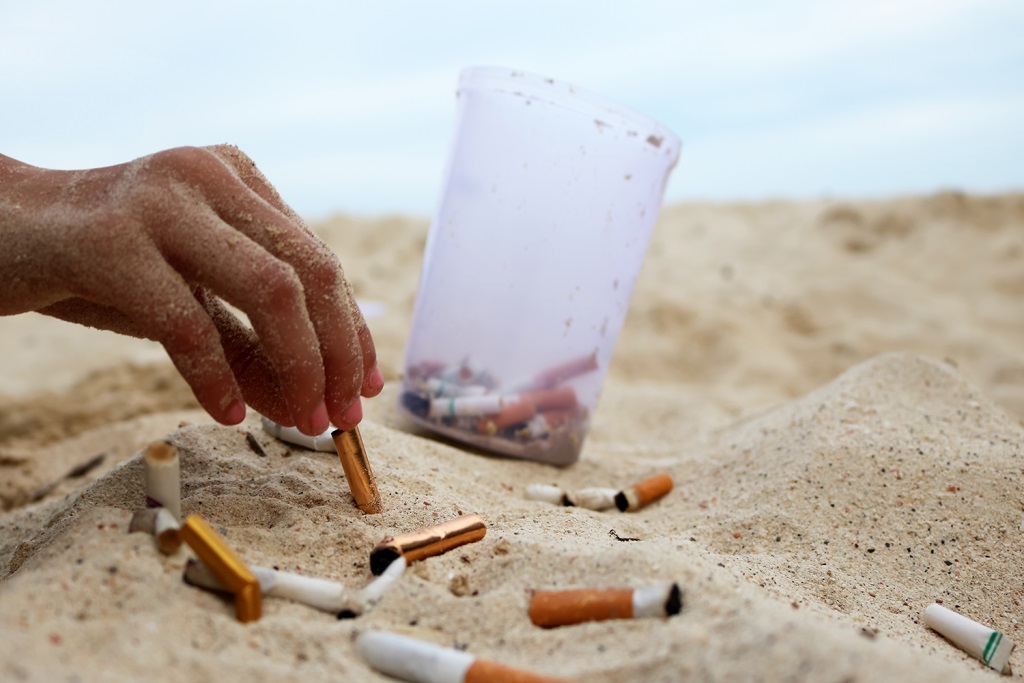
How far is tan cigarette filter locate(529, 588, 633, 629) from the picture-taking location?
1001 millimetres

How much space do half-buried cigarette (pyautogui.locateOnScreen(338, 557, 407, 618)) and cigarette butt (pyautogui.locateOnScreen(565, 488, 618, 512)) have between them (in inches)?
25.4

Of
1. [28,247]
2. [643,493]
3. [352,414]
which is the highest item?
[28,247]

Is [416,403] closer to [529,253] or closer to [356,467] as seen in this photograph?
[529,253]

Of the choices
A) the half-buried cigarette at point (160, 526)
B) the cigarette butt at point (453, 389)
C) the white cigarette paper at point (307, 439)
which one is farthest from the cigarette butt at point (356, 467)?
the cigarette butt at point (453, 389)

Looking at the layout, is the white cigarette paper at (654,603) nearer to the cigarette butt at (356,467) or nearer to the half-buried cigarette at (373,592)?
the half-buried cigarette at (373,592)

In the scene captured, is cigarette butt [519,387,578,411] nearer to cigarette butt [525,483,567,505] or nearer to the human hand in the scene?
cigarette butt [525,483,567,505]

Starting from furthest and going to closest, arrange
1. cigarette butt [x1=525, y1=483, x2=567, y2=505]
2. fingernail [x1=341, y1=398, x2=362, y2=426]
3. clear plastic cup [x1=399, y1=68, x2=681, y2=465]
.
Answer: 1. clear plastic cup [x1=399, y1=68, x2=681, y2=465]
2. cigarette butt [x1=525, y1=483, x2=567, y2=505]
3. fingernail [x1=341, y1=398, x2=362, y2=426]

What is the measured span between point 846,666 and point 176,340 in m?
0.90

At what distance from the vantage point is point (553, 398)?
2.07m

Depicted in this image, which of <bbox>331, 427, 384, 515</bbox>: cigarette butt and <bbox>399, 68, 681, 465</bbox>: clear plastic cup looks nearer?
<bbox>331, 427, 384, 515</bbox>: cigarette butt

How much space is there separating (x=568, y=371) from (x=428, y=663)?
124 cm

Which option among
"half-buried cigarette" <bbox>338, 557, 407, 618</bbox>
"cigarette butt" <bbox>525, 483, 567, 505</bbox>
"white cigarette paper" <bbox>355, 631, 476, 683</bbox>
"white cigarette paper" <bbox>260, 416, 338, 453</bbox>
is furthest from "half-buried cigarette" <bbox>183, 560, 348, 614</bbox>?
"cigarette butt" <bbox>525, 483, 567, 505</bbox>

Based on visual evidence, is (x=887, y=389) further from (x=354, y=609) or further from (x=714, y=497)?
(x=354, y=609)

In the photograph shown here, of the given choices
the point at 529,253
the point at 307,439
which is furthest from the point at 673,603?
the point at 529,253
